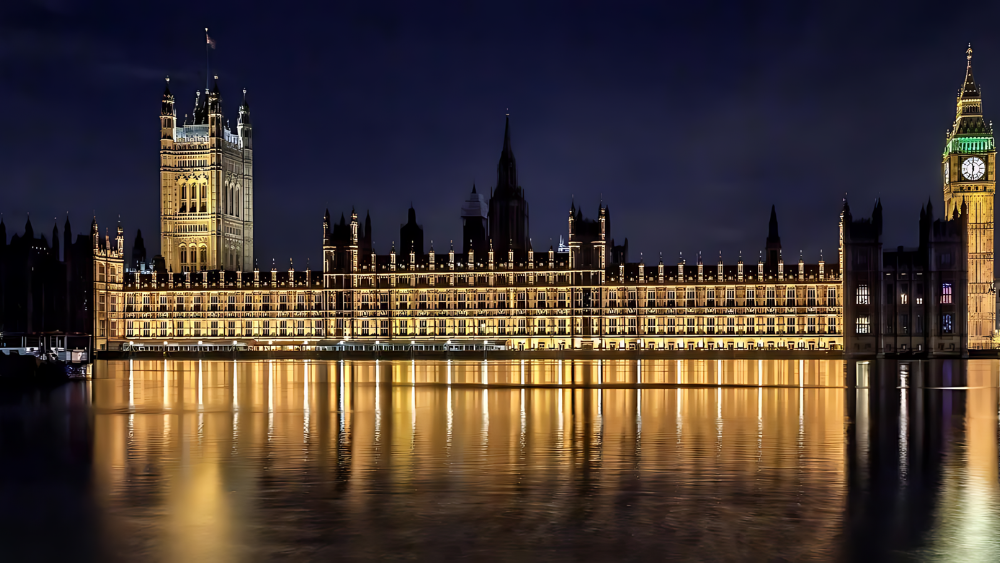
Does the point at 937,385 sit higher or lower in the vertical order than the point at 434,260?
lower

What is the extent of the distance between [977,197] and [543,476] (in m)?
171

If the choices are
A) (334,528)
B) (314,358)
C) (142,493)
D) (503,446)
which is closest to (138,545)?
(334,528)

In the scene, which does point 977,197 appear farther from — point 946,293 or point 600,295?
point 600,295

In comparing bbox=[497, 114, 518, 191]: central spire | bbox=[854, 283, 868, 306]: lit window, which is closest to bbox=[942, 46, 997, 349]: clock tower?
bbox=[854, 283, 868, 306]: lit window

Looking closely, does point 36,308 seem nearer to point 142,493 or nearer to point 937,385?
point 937,385

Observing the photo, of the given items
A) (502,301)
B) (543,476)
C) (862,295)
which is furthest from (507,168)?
(543,476)

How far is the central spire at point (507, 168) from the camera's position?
623 feet

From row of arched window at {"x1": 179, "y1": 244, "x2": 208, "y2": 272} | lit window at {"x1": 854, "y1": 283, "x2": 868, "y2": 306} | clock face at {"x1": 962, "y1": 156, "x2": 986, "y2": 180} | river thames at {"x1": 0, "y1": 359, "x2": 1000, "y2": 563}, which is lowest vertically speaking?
river thames at {"x1": 0, "y1": 359, "x2": 1000, "y2": 563}

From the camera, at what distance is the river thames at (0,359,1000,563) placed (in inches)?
770

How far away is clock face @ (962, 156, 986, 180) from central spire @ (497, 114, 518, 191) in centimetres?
7171

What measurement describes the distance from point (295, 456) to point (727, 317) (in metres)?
135

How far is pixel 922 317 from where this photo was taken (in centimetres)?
15238

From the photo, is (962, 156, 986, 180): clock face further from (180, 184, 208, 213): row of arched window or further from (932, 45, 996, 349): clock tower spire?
(180, 184, 208, 213): row of arched window

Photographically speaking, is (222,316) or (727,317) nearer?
(727,317)
